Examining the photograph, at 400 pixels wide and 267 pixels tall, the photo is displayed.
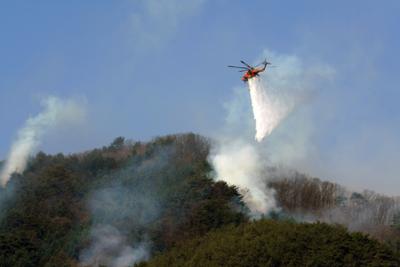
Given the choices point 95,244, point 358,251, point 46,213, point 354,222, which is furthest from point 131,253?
point 354,222

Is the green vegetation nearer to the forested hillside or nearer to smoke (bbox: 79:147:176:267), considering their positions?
the forested hillside

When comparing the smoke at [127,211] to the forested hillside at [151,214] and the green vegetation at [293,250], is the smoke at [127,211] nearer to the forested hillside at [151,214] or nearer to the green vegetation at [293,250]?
the forested hillside at [151,214]

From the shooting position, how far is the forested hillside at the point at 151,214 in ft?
147

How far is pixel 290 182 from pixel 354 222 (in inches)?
371

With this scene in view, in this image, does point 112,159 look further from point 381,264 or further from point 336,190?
point 381,264

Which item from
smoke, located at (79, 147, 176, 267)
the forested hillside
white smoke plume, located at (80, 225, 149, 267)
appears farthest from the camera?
smoke, located at (79, 147, 176, 267)

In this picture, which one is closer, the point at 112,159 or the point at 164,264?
the point at 164,264

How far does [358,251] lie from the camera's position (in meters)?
42.5

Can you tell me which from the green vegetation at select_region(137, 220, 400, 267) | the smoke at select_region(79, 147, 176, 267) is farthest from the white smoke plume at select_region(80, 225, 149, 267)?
the green vegetation at select_region(137, 220, 400, 267)

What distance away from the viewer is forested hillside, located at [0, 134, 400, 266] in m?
44.7

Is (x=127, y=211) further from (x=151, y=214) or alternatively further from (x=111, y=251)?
(x=111, y=251)

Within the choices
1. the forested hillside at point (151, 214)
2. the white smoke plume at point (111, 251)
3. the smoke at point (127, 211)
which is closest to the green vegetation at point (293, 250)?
the forested hillside at point (151, 214)

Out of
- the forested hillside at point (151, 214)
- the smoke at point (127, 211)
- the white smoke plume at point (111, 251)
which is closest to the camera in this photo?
the forested hillside at point (151, 214)

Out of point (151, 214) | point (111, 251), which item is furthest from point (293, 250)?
point (151, 214)
